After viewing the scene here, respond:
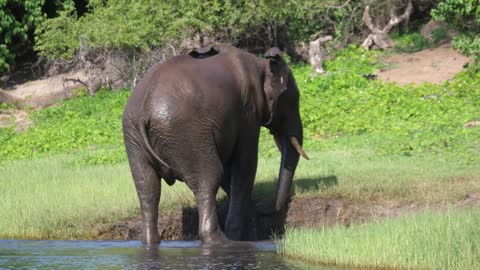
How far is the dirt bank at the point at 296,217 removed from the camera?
485 inches

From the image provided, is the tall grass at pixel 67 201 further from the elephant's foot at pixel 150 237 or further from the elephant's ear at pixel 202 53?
the elephant's ear at pixel 202 53

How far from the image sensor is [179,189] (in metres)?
13.8

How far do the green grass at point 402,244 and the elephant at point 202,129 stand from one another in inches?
49.9

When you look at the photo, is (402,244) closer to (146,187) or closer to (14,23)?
(146,187)

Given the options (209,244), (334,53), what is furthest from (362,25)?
(209,244)

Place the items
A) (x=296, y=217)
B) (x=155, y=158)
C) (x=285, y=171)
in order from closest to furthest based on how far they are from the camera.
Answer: (x=155, y=158)
(x=285, y=171)
(x=296, y=217)

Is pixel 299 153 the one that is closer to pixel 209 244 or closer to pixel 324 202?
pixel 324 202

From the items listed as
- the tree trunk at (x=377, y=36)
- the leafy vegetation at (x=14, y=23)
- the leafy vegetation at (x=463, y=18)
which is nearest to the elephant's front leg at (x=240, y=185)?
the leafy vegetation at (x=463, y=18)

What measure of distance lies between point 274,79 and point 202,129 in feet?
4.82

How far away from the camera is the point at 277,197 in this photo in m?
12.2

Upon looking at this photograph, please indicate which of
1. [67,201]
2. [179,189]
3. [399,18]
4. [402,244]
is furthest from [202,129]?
[399,18]

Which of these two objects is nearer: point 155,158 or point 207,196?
point 155,158

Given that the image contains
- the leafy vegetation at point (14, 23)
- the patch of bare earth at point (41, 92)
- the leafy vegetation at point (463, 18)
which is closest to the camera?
the leafy vegetation at point (463, 18)

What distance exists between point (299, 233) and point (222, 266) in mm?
1156
